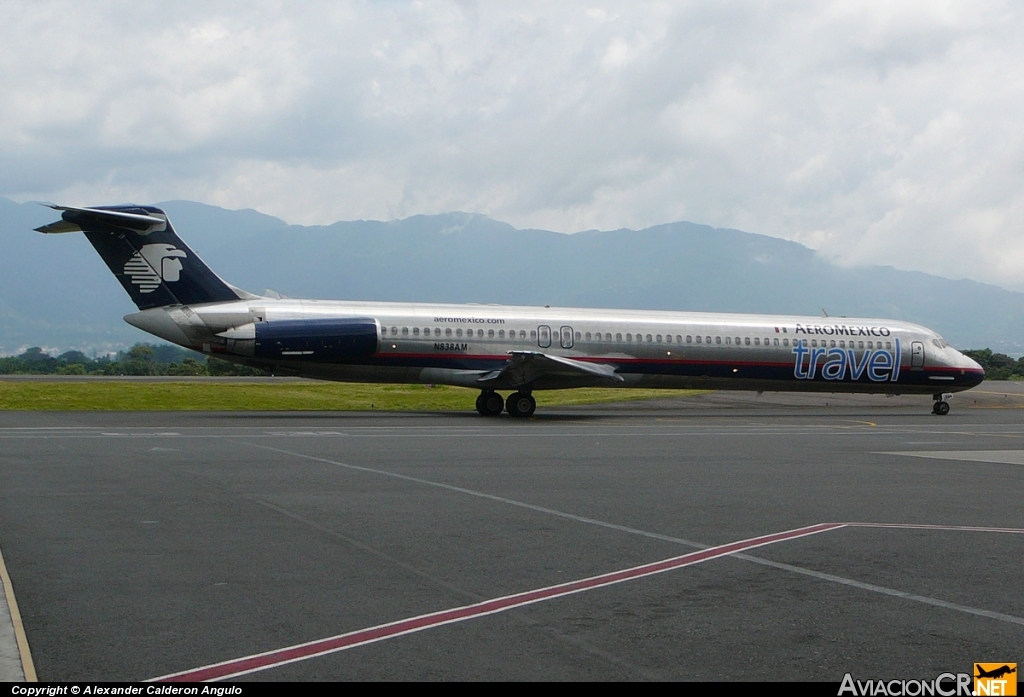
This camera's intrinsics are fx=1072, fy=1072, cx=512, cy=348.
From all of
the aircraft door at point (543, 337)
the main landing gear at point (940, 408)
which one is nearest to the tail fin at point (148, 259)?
the aircraft door at point (543, 337)

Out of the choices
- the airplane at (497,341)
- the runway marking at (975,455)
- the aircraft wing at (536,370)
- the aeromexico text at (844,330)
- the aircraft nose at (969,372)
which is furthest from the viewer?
the aircraft nose at (969,372)

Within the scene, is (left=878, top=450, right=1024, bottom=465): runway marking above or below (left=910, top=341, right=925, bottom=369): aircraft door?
below

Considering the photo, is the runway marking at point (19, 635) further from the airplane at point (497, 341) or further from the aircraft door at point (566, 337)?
the aircraft door at point (566, 337)

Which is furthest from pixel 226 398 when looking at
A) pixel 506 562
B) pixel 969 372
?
pixel 506 562

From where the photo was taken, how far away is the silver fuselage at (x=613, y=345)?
2955 centimetres

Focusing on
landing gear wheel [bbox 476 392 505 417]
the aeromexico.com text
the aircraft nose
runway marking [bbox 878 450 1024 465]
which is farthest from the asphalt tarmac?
the aircraft nose

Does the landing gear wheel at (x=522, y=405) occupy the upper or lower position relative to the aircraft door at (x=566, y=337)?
lower

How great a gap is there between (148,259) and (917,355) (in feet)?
79.2

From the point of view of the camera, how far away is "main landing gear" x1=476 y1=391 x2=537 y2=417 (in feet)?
101

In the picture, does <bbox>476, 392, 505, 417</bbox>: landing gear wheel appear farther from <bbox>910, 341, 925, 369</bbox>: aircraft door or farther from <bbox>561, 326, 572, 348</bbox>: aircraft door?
<bbox>910, 341, 925, 369</bbox>: aircraft door

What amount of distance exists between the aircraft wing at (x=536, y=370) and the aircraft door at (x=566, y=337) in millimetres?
518

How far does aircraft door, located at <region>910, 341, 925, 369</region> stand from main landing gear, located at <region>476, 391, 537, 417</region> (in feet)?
43.0

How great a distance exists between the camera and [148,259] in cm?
2906

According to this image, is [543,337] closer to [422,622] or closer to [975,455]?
[975,455]
